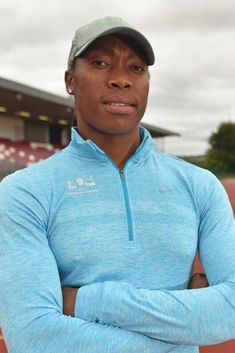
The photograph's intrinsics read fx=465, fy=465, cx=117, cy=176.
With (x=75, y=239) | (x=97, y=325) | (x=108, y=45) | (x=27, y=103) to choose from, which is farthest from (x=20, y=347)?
(x=27, y=103)

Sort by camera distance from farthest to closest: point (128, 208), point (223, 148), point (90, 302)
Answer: point (223, 148), point (128, 208), point (90, 302)

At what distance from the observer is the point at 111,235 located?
4.60 feet

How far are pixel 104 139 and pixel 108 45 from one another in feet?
1.01

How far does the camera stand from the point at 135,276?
4.55 ft

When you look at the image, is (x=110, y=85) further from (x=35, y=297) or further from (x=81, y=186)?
(x=35, y=297)

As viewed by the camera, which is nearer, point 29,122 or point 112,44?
point 112,44

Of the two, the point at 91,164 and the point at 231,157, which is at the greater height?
the point at 91,164

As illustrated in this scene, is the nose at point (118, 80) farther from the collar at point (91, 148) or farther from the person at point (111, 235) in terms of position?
the collar at point (91, 148)

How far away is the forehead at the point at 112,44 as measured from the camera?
1.49 metres

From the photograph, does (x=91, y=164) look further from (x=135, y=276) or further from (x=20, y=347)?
(x=20, y=347)

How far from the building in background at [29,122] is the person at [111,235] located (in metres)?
14.4

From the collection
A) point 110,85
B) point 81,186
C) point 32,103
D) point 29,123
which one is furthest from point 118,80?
point 29,123

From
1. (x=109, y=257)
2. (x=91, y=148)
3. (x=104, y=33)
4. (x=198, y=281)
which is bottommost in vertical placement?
(x=198, y=281)

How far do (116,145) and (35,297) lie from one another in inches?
22.3
